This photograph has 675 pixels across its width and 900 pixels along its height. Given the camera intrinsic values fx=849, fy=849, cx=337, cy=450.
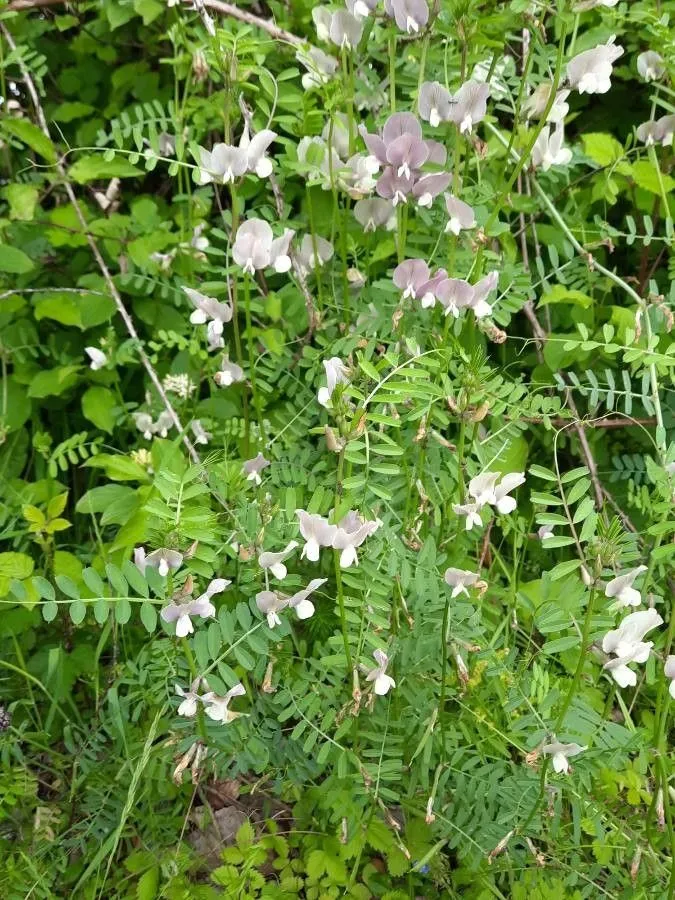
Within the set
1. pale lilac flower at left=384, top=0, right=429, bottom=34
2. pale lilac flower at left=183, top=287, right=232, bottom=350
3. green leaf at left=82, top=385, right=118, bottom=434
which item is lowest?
green leaf at left=82, top=385, right=118, bottom=434

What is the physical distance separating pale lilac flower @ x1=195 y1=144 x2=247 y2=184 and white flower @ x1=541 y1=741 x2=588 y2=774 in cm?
106

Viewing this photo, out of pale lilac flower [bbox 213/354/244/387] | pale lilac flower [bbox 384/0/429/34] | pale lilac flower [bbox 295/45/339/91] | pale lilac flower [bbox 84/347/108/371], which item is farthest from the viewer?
pale lilac flower [bbox 84/347/108/371]

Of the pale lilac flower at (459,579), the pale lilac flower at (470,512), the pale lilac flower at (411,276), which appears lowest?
the pale lilac flower at (459,579)

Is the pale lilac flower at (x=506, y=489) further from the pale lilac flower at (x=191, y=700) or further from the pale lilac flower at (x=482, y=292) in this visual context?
the pale lilac flower at (x=191, y=700)

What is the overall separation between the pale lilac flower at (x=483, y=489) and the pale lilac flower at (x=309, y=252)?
62 centimetres

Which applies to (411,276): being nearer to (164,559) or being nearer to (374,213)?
(374,213)

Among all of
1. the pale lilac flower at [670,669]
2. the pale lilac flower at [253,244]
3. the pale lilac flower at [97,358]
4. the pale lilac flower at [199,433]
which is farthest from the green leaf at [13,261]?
the pale lilac flower at [670,669]

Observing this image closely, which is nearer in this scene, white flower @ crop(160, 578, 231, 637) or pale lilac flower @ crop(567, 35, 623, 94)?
white flower @ crop(160, 578, 231, 637)

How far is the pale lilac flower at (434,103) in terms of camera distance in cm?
143

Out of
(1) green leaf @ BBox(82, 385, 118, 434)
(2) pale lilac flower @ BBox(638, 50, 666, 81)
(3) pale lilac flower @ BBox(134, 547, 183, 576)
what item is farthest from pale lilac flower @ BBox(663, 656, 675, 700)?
(1) green leaf @ BBox(82, 385, 118, 434)

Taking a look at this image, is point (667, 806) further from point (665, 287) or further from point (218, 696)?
point (665, 287)

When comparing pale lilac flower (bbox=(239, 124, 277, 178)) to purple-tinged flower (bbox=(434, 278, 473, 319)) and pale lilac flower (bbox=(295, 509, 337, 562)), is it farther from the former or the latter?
pale lilac flower (bbox=(295, 509, 337, 562))

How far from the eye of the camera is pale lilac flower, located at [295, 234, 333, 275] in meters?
1.78

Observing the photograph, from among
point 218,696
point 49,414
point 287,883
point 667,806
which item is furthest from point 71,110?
point 667,806
